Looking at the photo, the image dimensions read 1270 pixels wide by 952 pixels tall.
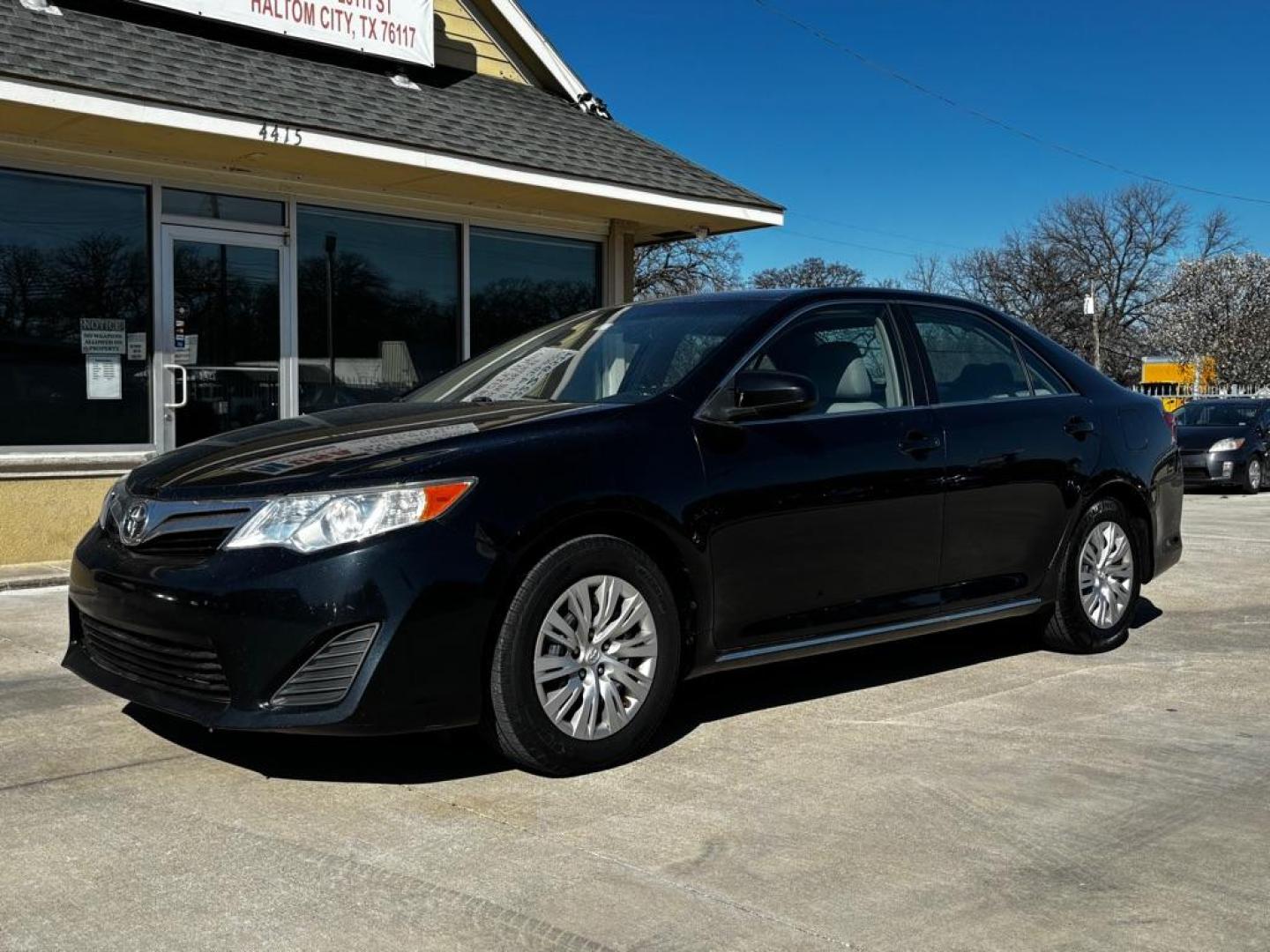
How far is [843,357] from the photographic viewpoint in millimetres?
5234

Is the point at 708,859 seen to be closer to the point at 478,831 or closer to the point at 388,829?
the point at 478,831

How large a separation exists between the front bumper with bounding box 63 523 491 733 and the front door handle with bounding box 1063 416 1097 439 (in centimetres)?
306

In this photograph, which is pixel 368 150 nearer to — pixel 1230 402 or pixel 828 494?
pixel 828 494

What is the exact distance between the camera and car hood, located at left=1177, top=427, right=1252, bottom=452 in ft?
62.0

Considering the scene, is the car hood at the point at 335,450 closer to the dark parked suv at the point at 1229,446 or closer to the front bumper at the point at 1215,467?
the dark parked suv at the point at 1229,446

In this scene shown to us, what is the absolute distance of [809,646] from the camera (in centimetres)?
483

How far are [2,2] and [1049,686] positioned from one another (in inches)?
306

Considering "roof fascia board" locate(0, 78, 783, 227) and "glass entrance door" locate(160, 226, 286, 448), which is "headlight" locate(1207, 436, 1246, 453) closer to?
"roof fascia board" locate(0, 78, 783, 227)

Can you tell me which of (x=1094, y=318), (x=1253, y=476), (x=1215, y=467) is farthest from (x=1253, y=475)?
(x=1094, y=318)

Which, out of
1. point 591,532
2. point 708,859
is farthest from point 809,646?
point 708,859

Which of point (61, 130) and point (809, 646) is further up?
point (61, 130)

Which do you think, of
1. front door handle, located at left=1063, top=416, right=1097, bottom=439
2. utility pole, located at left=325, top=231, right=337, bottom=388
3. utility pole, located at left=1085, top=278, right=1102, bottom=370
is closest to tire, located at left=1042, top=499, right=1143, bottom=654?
front door handle, located at left=1063, top=416, right=1097, bottom=439

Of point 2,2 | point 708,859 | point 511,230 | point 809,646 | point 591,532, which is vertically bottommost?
point 708,859

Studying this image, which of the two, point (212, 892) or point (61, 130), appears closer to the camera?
point (212, 892)
